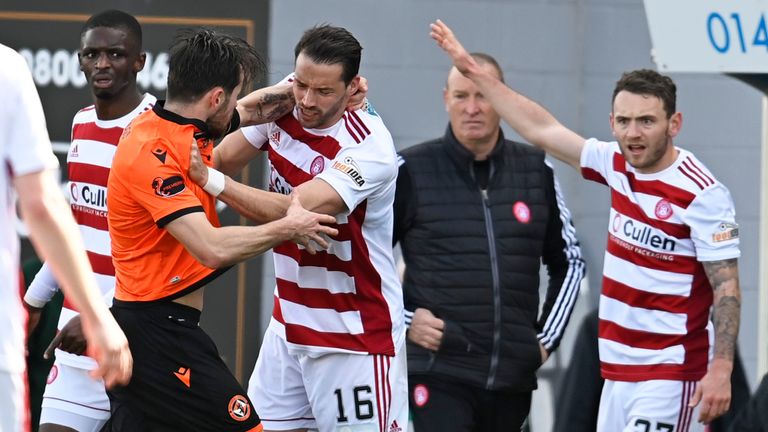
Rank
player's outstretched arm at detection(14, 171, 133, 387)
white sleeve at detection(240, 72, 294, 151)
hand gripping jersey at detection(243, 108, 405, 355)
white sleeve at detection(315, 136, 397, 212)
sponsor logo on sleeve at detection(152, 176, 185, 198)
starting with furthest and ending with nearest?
white sleeve at detection(240, 72, 294, 151) < hand gripping jersey at detection(243, 108, 405, 355) < white sleeve at detection(315, 136, 397, 212) < sponsor logo on sleeve at detection(152, 176, 185, 198) < player's outstretched arm at detection(14, 171, 133, 387)

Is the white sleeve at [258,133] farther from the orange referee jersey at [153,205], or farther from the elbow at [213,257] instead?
the elbow at [213,257]

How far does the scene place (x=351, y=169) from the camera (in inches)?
191

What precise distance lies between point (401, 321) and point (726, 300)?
3.81 feet

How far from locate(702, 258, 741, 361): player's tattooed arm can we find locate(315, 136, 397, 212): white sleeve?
124 centimetres

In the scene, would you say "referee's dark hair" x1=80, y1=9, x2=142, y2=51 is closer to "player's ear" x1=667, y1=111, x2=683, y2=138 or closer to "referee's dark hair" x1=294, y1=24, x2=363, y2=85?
"referee's dark hair" x1=294, y1=24, x2=363, y2=85

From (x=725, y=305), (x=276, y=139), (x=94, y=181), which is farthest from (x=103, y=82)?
(x=725, y=305)

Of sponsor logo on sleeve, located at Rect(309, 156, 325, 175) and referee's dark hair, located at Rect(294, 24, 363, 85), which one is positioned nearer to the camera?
referee's dark hair, located at Rect(294, 24, 363, 85)

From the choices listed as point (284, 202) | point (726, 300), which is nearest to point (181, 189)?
point (284, 202)

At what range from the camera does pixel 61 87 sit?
24.6ft

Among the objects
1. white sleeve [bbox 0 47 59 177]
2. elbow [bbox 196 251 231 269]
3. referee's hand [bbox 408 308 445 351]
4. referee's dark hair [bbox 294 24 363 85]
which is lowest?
referee's hand [bbox 408 308 445 351]

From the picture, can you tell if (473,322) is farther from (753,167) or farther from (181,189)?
(753,167)

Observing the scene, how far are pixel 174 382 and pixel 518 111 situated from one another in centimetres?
204

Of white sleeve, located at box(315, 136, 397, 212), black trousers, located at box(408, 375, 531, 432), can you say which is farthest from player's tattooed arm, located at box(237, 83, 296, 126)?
black trousers, located at box(408, 375, 531, 432)

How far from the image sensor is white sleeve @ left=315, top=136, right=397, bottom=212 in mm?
4812
